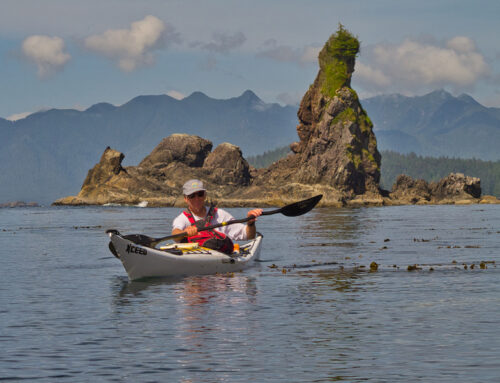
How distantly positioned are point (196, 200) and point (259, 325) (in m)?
7.07

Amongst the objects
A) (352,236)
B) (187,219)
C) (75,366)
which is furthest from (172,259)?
(352,236)

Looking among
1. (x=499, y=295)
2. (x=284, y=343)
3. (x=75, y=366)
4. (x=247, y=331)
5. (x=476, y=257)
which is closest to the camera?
(x=75, y=366)

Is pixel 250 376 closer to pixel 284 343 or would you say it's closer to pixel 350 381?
pixel 350 381

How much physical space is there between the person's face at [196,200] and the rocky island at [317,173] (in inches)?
5287

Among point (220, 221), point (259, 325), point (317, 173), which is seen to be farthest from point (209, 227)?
point (317, 173)

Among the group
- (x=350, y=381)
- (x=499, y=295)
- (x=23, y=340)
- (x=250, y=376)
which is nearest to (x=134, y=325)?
(x=23, y=340)

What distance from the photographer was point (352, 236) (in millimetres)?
47094

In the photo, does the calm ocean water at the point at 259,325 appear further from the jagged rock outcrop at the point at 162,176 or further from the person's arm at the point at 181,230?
the jagged rock outcrop at the point at 162,176

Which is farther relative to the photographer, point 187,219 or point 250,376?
point 187,219

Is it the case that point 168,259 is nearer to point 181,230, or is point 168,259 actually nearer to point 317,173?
point 181,230

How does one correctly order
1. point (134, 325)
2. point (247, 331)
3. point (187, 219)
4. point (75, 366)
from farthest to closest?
point (187, 219)
point (134, 325)
point (247, 331)
point (75, 366)

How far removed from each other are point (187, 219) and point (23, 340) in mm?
8896

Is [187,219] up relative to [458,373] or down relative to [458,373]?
up

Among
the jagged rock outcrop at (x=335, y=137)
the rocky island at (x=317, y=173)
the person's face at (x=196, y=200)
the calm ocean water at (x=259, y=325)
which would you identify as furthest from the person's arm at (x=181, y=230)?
the jagged rock outcrop at (x=335, y=137)
